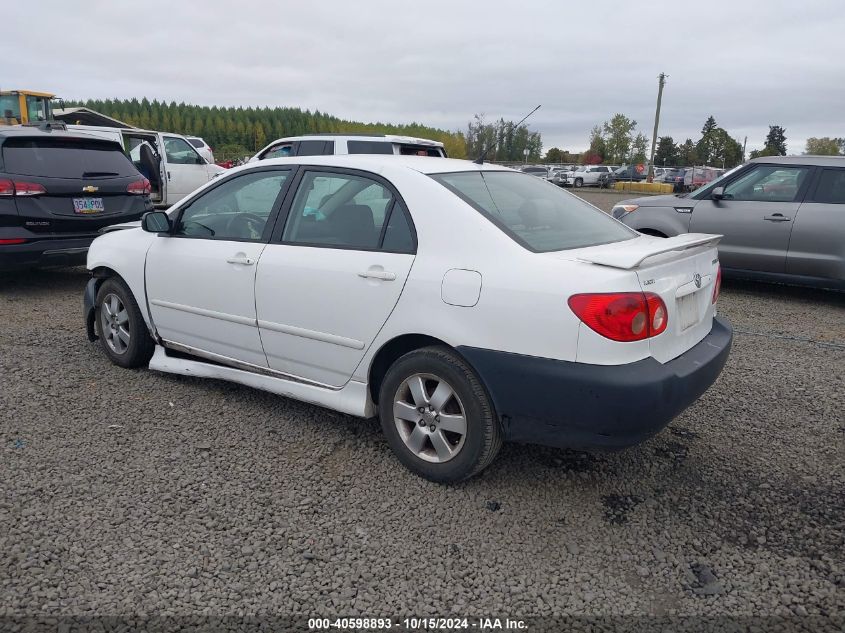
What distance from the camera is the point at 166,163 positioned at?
13281 mm

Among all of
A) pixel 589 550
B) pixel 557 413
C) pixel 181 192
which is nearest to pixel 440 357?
pixel 557 413

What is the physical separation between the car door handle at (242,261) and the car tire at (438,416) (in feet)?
3.67

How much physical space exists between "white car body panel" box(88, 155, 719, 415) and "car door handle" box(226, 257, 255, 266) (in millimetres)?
32

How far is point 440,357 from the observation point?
3090 mm

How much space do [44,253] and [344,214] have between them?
475cm

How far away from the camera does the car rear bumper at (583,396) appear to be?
9.01ft

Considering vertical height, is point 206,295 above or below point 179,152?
below

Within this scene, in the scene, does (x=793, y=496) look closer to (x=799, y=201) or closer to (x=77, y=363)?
(x=77, y=363)

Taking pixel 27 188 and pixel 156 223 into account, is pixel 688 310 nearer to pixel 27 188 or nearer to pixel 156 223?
pixel 156 223

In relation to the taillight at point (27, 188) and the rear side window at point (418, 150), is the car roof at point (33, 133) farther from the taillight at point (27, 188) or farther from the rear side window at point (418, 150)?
the rear side window at point (418, 150)

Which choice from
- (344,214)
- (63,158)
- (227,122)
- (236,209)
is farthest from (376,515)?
(227,122)

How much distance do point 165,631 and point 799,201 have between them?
7689 millimetres

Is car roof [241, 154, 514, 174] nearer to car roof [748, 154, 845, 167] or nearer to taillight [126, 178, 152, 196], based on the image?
taillight [126, 178, 152, 196]

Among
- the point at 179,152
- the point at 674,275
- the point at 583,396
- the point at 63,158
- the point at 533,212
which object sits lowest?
the point at 583,396
